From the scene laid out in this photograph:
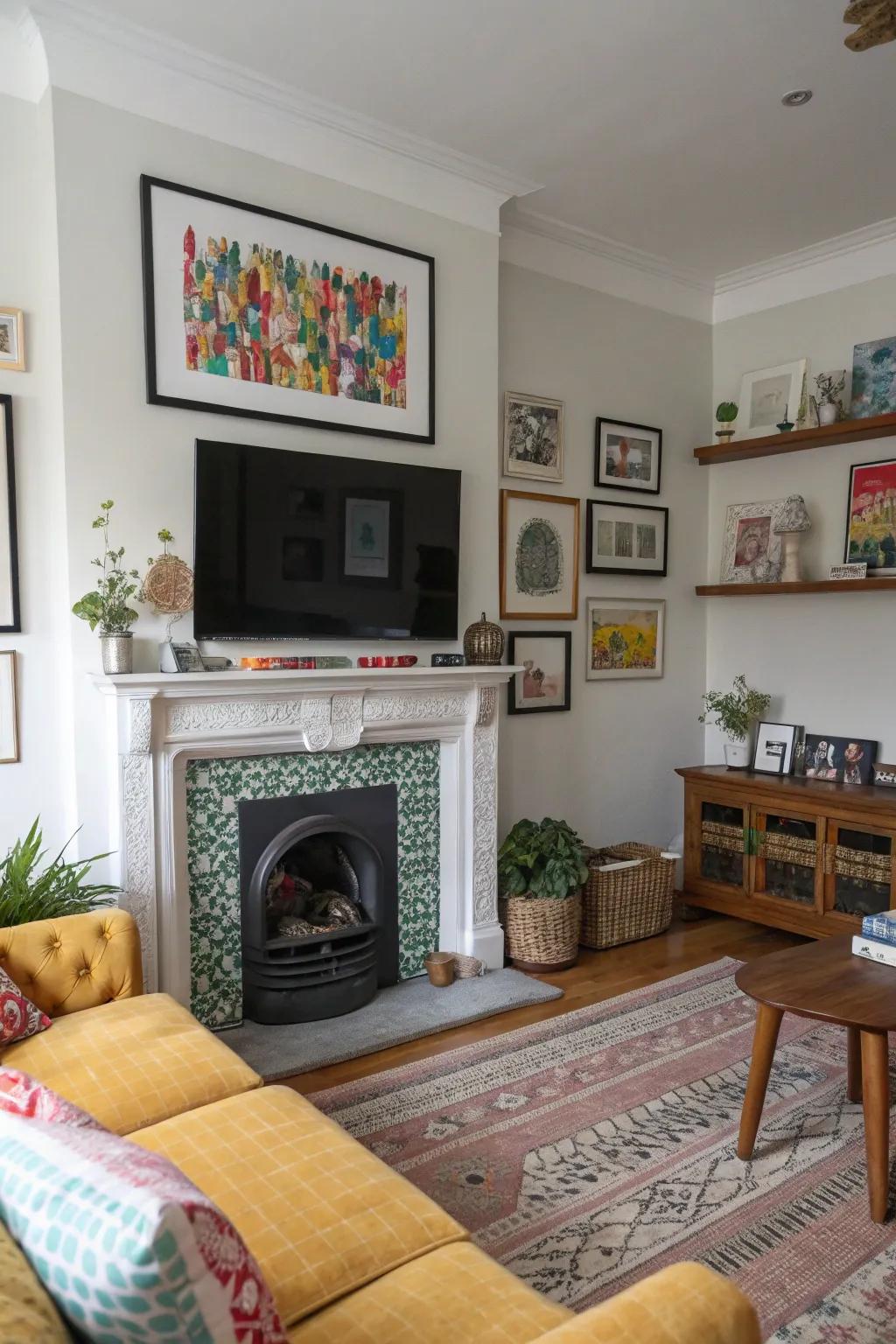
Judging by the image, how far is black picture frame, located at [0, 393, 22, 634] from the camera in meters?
2.81

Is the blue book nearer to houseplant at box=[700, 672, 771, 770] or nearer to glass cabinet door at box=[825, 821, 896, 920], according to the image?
glass cabinet door at box=[825, 821, 896, 920]

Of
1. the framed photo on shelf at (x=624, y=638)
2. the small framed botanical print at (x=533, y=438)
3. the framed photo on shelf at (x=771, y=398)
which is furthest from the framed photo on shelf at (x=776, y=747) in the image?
the small framed botanical print at (x=533, y=438)

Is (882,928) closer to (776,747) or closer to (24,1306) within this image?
(776,747)

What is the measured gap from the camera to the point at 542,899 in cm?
373

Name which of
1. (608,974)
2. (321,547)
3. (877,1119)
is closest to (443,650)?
(321,547)

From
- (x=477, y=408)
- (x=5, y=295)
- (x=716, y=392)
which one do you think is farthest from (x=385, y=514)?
(x=716, y=392)

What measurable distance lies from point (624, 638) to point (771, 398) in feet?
4.65

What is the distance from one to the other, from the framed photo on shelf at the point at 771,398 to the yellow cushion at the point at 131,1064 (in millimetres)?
3817

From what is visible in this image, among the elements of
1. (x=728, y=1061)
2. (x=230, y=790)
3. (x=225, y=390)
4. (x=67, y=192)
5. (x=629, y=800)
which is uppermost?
(x=67, y=192)

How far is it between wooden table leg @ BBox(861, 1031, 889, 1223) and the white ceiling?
9.31 ft

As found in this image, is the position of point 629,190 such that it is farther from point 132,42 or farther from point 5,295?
point 5,295

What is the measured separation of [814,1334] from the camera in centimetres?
183

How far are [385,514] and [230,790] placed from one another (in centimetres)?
115

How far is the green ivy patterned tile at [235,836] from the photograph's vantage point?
3.09m
